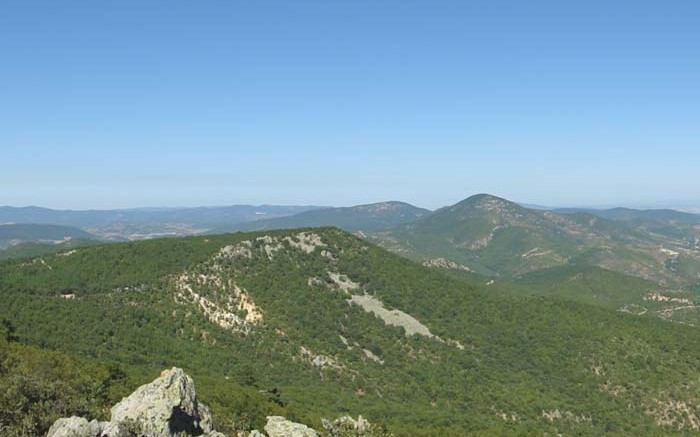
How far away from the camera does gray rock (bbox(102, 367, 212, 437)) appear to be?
40.3m

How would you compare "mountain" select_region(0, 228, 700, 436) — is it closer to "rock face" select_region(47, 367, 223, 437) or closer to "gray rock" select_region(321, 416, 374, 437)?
"gray rock" select_region(321, 416, 374, 437)

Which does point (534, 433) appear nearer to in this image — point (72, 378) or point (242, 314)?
point (242, 314)

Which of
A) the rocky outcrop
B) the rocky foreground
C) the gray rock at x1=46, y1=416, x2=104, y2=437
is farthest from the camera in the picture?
the rocky outcrop

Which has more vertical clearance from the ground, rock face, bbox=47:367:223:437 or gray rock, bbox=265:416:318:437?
rock face, bbox=47:367:223:437

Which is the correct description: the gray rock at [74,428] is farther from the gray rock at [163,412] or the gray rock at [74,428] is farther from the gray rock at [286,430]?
the gray rock at [286,430]

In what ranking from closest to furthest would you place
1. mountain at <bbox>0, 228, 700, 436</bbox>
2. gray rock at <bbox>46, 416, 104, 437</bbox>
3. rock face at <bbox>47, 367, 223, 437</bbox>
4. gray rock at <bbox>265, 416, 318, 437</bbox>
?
gray rock at <bbox>46, 416, 104, 437</bbox>, rock face at <bbox>47, 367, 223, 437</bbox>, gray rock at <bbox>265, 416, 318, 437</bbox>, mountain at <bbox>0, 228, 700, 436</bbox>

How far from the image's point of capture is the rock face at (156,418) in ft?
125

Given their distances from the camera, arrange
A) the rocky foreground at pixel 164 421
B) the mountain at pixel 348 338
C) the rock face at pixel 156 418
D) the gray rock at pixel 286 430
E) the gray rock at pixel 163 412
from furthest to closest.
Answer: the mountain at pixel 348 338, the gray rock at pixel 286 430, the gray rock at pixel 163 412, the rocky foreground at pixel 164 421, the rock face at pixel 156 418

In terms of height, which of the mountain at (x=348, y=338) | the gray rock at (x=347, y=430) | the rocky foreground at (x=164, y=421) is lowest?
the mountain at (x=348, y=338)

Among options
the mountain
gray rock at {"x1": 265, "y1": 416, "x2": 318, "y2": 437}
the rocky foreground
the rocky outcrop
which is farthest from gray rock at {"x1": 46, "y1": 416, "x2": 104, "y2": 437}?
the mountain

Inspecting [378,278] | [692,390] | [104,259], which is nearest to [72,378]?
[104,259]

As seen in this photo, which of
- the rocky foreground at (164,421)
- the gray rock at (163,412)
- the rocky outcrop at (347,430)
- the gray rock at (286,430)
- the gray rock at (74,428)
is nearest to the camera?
the gray rock at (74,428)

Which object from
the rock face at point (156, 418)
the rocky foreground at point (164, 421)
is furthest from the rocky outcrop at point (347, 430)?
the rock face at point (156, 418)

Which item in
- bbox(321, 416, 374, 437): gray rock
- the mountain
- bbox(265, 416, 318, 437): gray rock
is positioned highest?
bbox(321, 416, 374, 437): gray rock
